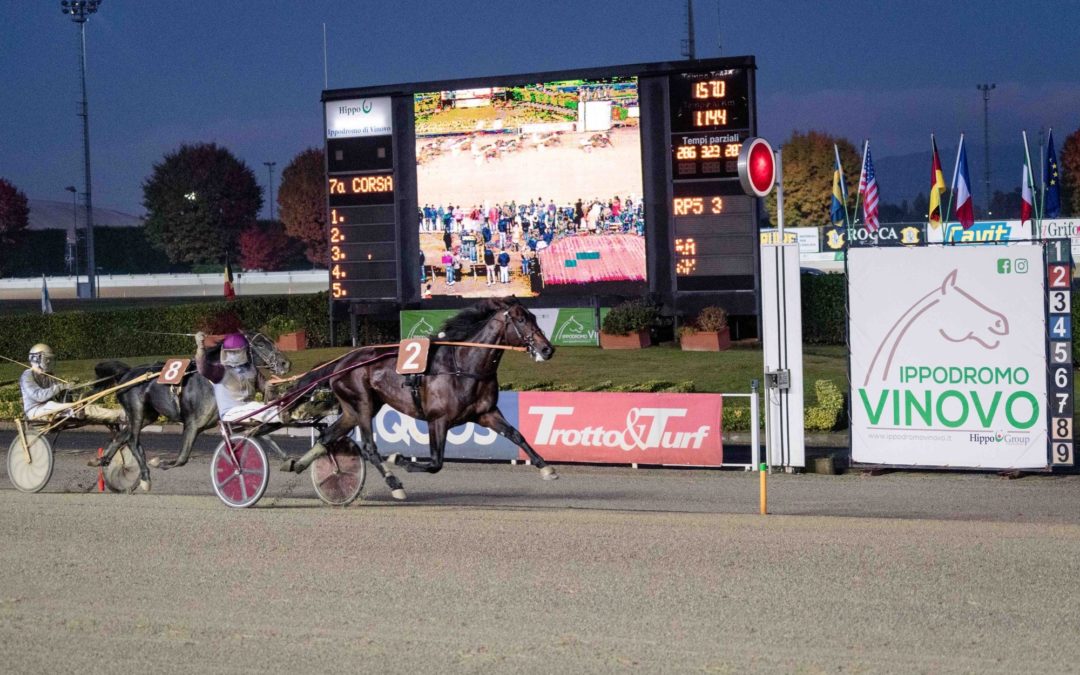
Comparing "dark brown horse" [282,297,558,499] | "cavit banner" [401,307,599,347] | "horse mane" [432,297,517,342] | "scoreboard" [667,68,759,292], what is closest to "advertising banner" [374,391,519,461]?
"horse mane" [432,297,517,342]

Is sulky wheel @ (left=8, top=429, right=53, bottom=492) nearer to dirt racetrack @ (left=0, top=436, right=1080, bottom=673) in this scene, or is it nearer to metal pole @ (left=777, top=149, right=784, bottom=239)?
dirt racetrack @ (left=0, top=436, right=1080, bottom=673)

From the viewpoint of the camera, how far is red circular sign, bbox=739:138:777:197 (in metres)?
13.2

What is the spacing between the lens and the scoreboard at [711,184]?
23422 millimetres

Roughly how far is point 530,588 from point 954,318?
799 cm

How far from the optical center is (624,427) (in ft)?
52.2

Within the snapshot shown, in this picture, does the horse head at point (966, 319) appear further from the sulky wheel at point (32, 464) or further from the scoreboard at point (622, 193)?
the sulky wheel at point (32, 464)

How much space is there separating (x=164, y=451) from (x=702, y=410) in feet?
25.2

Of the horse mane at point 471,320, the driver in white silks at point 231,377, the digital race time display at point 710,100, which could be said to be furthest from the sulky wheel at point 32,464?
the digital race time display at point 710,100

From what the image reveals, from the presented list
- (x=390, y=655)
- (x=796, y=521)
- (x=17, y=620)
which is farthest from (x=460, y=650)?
(x=796, y=521)

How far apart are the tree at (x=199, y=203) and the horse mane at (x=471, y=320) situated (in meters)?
78.4

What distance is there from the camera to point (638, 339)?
1056 inches

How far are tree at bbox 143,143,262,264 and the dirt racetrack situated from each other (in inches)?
3104

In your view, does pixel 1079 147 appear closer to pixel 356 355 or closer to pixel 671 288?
pixel 671 288

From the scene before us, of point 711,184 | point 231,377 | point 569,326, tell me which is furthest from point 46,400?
point 569,326
